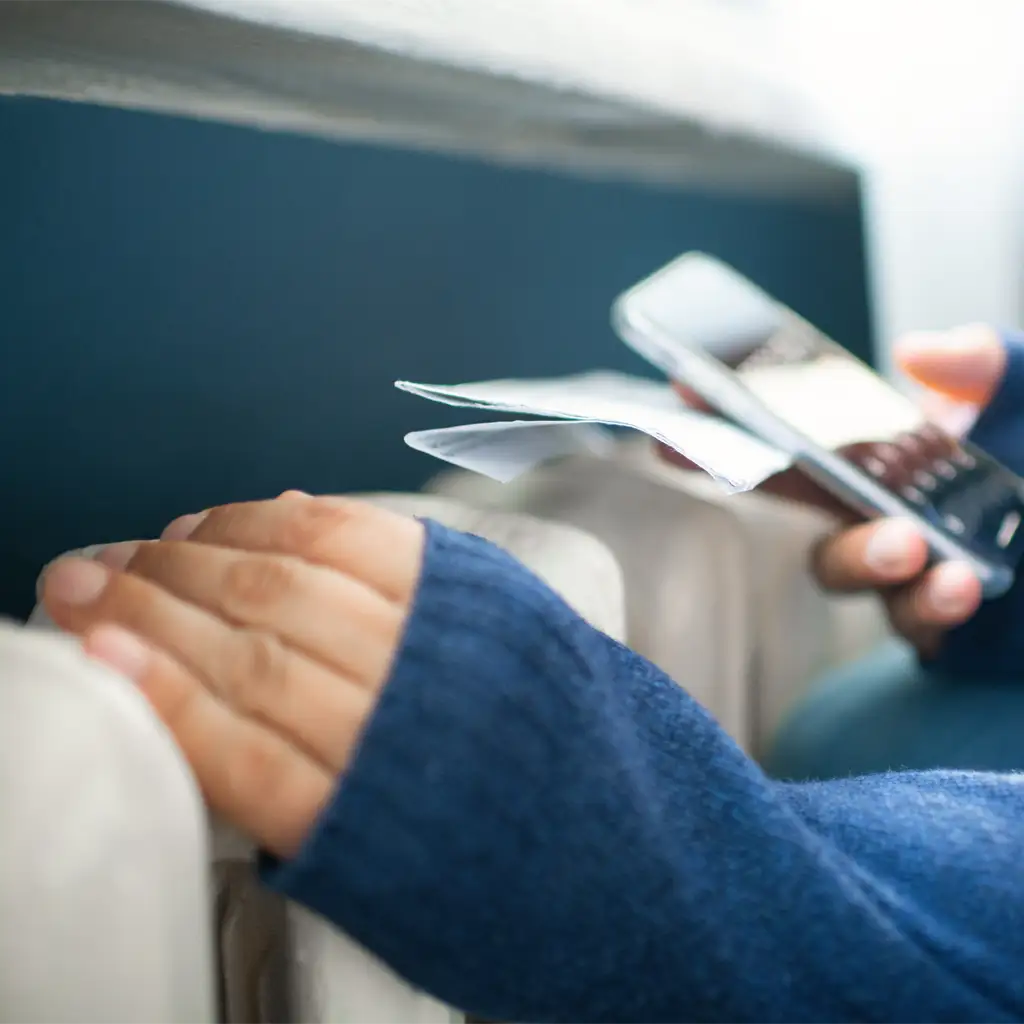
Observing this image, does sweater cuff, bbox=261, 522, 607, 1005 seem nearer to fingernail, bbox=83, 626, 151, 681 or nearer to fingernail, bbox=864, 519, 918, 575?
fingernail, bbox=83, 626, 151, 681

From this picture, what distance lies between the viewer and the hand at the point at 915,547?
43 cm

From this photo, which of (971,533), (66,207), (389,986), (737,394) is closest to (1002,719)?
(971,533)

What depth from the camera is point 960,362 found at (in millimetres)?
514

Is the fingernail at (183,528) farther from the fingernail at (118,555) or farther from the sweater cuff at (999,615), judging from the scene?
the sweater cuff at (999,615)

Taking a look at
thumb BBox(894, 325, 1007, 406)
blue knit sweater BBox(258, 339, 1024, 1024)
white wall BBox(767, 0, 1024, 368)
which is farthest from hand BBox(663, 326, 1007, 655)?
white wall BBox(767, 0, 1024, 368)

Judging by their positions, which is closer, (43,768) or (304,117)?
(43,768)

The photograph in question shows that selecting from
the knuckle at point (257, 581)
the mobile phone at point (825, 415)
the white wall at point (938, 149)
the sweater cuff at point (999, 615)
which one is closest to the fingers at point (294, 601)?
the knuckle at point (257, 581)

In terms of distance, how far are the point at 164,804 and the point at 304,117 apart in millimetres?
340

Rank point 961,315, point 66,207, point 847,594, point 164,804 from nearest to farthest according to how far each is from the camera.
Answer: point 164,804, point 66,207, point 847,594, point 961,315

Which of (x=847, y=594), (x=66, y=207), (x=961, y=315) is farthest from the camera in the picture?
(x=961, y=315)

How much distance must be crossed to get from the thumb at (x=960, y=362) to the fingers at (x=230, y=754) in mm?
421

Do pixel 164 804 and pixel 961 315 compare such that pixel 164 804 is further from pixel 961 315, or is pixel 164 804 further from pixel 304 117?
pixel 961 315

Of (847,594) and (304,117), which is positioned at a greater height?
(304,117)

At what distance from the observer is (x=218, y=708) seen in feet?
0.76
